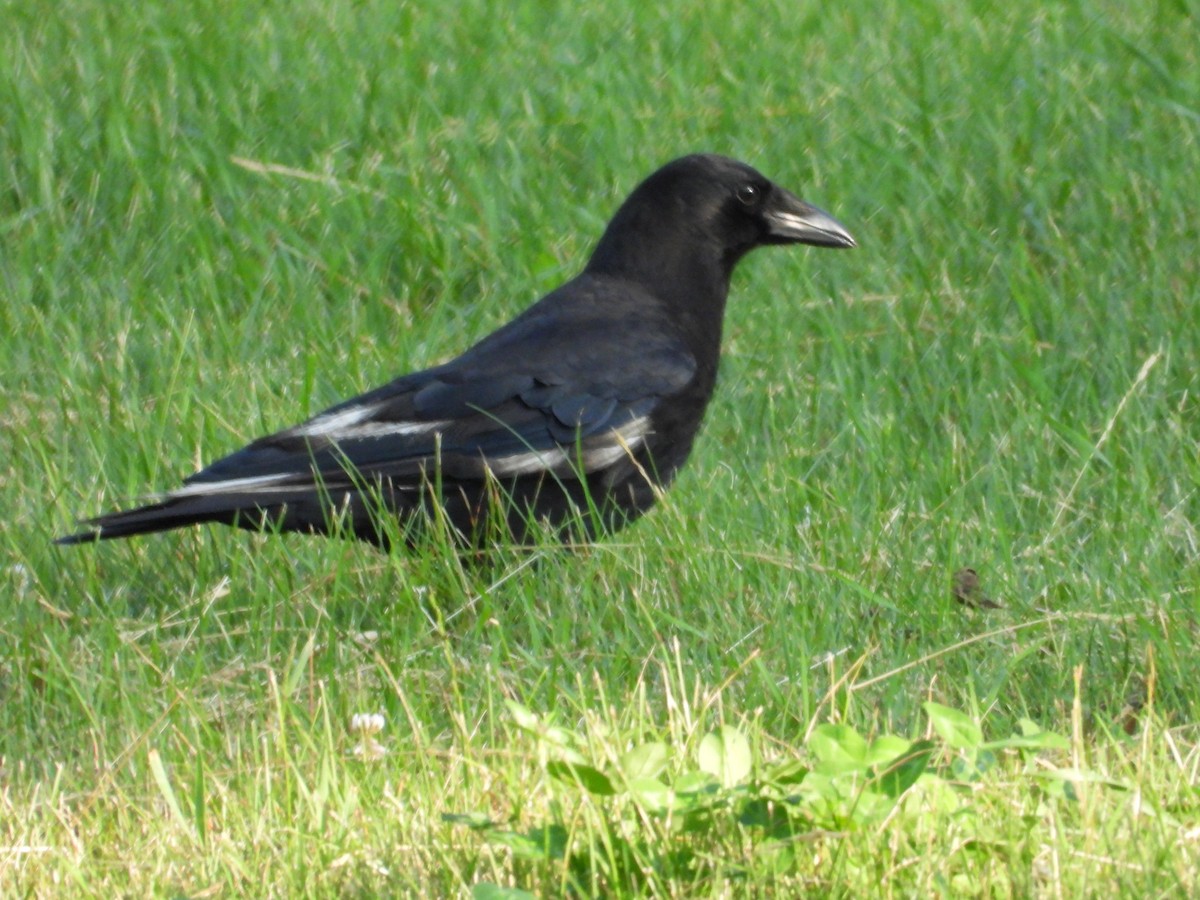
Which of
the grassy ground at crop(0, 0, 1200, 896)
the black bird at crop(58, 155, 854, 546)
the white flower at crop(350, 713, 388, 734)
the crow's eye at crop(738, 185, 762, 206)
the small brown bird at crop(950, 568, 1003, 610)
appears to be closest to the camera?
the grassy ground at crop(0, 0, 1200, 896)

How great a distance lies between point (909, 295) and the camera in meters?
6.06

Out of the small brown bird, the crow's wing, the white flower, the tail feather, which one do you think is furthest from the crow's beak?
the white flower

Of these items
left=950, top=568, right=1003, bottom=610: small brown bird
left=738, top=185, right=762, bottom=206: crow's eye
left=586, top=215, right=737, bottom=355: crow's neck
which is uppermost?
left=738, top=185, right=762, bottom=206: crow's eye

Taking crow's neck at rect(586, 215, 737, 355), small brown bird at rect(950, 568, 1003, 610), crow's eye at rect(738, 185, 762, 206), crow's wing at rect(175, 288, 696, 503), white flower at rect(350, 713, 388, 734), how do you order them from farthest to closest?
crow's eye at rect(738, 185, 762, 206), crow's neck at rect(586, 215, 737, 355), crow's wing at rect(175, 288, 696, 503), small brown bird at rect(950, 568, 1003, 610), white flower at rect(350, 713, 388, 734)

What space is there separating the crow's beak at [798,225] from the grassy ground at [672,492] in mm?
400

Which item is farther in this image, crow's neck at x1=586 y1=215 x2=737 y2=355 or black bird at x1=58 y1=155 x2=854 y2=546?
crow's neck at x1=586 y1=215 x2=737 y2=355

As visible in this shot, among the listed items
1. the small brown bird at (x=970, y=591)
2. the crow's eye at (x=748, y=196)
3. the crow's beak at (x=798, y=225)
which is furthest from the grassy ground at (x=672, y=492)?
the crow's eye at (x=748, y=196)

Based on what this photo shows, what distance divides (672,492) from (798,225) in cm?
91

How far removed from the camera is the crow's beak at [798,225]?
16.9 ft

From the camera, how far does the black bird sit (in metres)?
4.15

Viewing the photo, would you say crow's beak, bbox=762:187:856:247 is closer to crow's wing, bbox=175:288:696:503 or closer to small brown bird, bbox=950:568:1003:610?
crow's wing, bbox=175:288:696:503

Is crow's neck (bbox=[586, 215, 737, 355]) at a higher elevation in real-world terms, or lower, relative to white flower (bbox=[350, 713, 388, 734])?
higher

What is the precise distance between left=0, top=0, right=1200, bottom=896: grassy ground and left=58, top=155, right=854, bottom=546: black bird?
17cm

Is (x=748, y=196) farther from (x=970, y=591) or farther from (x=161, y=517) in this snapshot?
(x=161, y=517)
